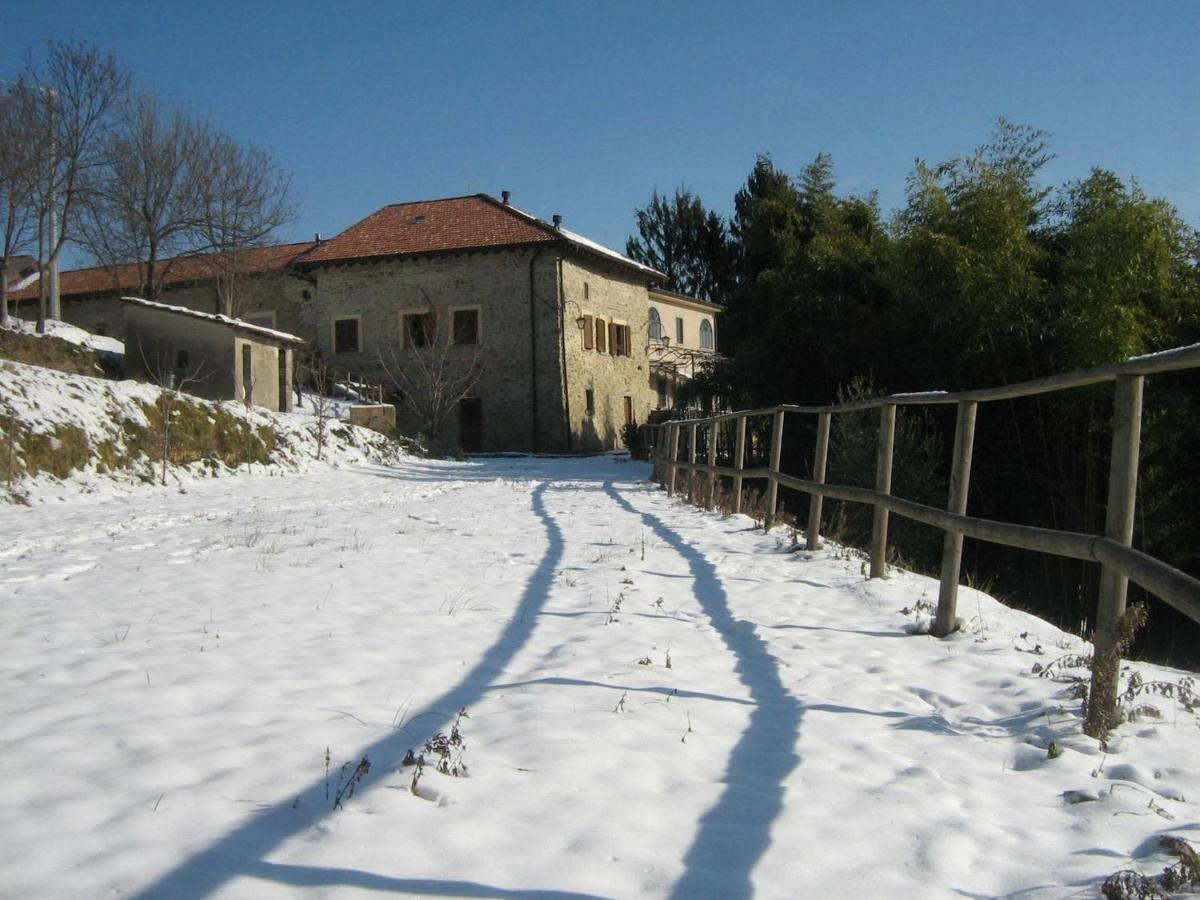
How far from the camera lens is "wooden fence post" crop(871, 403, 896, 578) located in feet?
18.7

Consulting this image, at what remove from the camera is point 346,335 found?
1213 inches

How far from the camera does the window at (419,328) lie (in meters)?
29.7

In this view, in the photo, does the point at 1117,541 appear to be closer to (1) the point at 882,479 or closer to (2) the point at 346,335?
(1) the point at 882,479

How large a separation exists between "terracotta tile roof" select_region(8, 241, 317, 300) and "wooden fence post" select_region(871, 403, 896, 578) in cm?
3053

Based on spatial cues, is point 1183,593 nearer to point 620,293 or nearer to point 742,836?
point 742,836

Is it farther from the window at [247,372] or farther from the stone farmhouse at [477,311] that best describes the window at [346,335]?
the window at [247,372]

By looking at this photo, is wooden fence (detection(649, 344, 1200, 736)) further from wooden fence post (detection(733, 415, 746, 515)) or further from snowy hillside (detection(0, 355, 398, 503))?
snowy hillside (detection(0, 355, 398, 503))

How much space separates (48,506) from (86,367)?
10387mm

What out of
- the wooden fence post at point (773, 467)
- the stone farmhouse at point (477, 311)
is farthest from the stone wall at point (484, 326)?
the wooden fence post at point (773, 467)

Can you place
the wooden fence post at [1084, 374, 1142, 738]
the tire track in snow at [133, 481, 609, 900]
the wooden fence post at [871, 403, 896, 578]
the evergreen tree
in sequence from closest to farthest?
the tire track in snow at [133, 481, 609, 900], the wooden fence post at [1084, 374, 1142, 738], the wooden fence post at [871, 403, 896, 578], the evergreen tree

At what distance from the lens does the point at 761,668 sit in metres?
4.03

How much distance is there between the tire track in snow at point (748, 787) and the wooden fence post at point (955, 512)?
2.97 feet

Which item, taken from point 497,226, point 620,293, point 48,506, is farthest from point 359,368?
point 48,506

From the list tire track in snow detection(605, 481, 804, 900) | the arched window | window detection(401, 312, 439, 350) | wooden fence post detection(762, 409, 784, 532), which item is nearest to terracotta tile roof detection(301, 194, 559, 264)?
window detection(401, 312, 439, 350)
